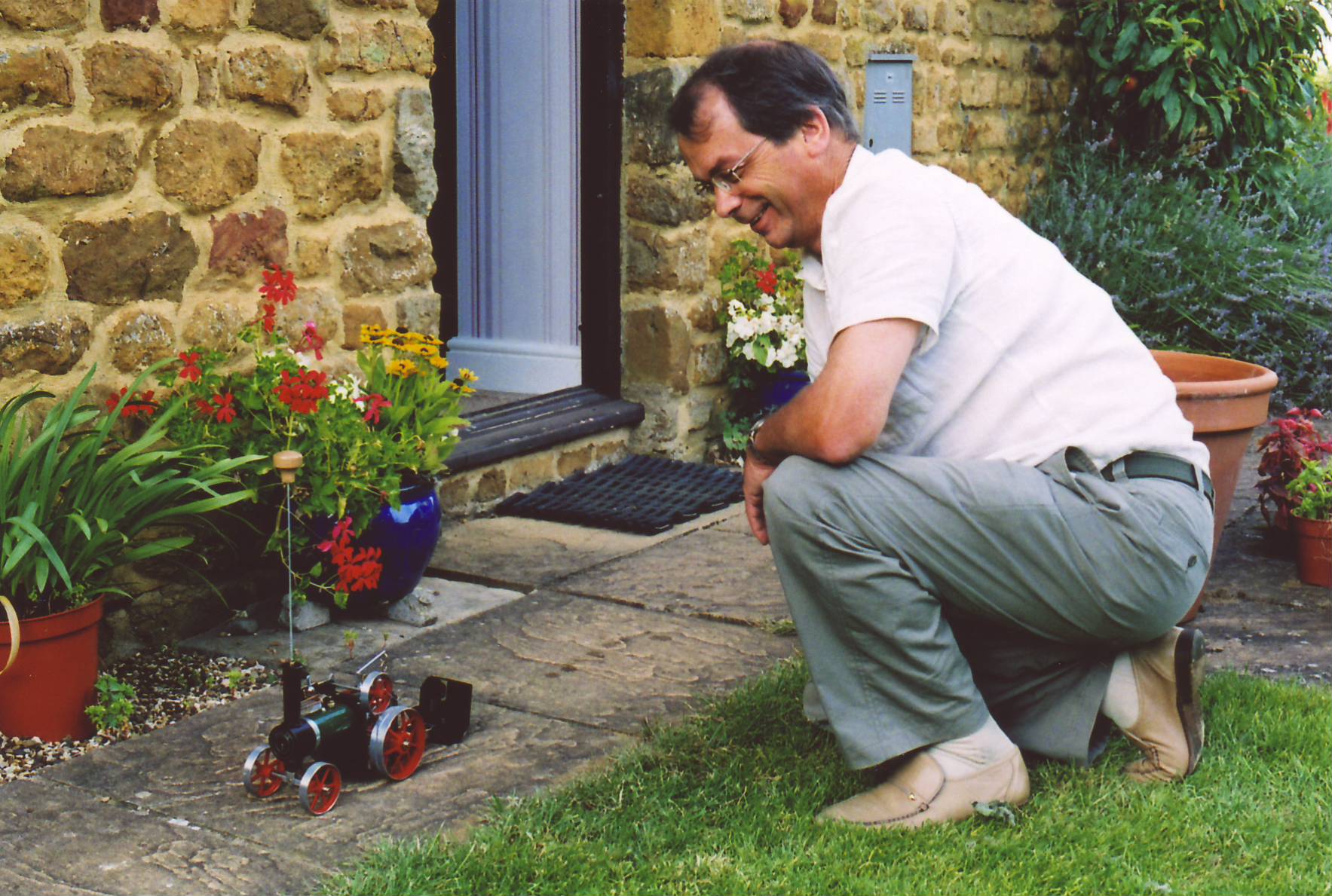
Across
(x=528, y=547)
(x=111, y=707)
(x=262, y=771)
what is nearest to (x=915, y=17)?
(x=528, y=547)

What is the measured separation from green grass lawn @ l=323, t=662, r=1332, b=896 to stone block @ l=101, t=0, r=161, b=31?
1850 mm

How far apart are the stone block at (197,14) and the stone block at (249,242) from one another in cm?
42

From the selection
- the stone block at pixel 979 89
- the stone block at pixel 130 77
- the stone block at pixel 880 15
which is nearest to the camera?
the stone block at pixel 130 77

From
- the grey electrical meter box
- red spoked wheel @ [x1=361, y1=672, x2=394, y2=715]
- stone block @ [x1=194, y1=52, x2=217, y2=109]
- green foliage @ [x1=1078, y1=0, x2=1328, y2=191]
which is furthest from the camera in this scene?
green foliage @ [x1=1078, y1=0, x2=1328, y2=191]

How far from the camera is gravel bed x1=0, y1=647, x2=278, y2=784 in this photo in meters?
2.79

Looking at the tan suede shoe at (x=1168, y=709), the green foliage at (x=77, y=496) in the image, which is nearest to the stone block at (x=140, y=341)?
the green foliage at (x=77, y=496)

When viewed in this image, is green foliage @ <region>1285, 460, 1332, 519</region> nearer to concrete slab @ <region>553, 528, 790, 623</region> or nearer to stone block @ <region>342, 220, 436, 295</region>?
concrete slab @ <region>553, 528, 790, 623</region>

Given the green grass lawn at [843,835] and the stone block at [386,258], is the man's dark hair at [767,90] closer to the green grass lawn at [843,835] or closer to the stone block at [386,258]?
the green grass lawn at [843,835]

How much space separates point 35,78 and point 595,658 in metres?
1.66

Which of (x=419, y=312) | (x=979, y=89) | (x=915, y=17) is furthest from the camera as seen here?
(x=979, y=89)

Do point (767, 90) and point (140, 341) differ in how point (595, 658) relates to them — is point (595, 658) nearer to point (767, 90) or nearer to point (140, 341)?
point (140, 341)

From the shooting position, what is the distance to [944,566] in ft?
8.01

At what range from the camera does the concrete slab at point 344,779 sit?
2.47 meters

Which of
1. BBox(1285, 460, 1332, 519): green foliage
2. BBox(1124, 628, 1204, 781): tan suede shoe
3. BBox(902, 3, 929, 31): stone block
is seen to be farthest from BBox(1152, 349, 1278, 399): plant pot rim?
BBox(902, 3, 929, 31): stone block
